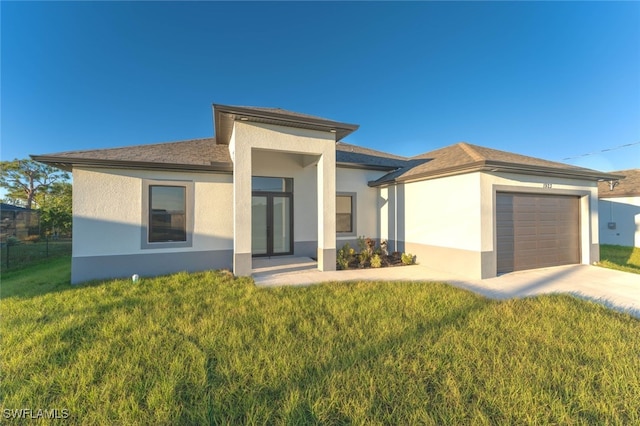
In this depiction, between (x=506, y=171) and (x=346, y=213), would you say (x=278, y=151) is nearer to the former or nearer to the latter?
(x=346, y=213)

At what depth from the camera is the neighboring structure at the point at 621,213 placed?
15570mm

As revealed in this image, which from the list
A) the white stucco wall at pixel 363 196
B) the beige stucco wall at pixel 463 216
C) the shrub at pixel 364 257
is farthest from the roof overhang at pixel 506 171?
the shrub at pixel 364 257

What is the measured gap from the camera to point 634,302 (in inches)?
204

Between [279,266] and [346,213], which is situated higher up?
[346,213]

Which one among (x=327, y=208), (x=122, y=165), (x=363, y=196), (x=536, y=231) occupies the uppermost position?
(x=122, y=165)

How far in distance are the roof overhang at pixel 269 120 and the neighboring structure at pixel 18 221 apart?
58.9ft

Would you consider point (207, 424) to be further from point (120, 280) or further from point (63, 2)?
point (63, 2)

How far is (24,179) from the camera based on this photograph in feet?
85.7

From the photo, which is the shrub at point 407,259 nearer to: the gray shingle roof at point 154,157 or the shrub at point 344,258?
the shrub at point 344,258

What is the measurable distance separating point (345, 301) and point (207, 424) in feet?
10.8

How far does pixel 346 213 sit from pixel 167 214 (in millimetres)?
6700

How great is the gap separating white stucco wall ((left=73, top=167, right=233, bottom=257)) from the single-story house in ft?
0.09

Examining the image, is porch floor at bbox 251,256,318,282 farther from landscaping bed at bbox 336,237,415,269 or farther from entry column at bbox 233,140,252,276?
landscaping bed at bbox 336,237,415,269

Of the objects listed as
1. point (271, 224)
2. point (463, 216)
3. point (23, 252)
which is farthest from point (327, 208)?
point (23, 252)
